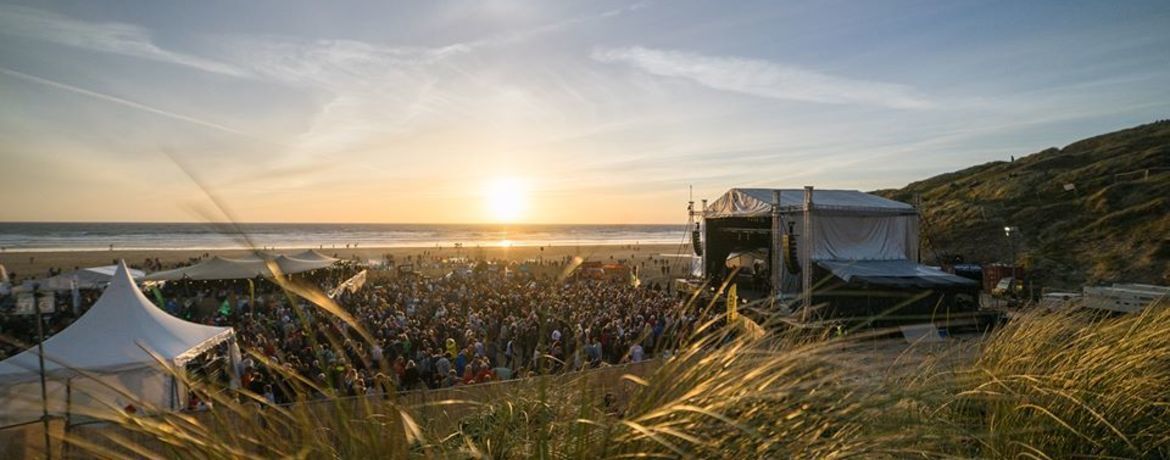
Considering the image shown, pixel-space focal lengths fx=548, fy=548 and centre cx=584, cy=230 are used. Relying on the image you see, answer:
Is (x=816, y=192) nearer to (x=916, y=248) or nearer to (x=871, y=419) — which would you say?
(x=916, y=248)

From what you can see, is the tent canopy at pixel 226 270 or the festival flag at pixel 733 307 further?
the tent canopy at pixel 226 270

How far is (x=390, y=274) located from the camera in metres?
28.5

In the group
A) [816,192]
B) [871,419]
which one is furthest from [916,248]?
[871,419]

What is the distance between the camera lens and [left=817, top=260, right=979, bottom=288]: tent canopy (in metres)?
12.1

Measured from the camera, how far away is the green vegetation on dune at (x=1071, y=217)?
25125 mm

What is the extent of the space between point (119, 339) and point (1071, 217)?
44.6 metres

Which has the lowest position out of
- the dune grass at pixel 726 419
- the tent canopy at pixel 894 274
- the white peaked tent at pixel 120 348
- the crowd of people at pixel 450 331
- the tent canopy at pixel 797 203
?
the crowd of people at pixel 450 331

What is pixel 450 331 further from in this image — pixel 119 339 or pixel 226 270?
pixel 226 270

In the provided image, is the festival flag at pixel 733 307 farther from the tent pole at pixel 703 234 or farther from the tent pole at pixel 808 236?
the tent pole at pixel 703 234

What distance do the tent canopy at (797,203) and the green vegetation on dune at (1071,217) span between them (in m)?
1.36

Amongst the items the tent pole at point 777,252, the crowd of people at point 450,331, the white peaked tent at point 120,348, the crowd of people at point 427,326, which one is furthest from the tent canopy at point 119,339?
the tent pole at point 777,252

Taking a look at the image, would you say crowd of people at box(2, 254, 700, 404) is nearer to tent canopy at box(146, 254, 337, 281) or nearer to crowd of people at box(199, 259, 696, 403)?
crowd of people at box(199, 259, 696, 403)

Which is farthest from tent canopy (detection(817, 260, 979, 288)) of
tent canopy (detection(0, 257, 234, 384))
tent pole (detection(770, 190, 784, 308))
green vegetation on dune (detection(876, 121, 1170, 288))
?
tent canopy (detection(0, 257, 234, 384))

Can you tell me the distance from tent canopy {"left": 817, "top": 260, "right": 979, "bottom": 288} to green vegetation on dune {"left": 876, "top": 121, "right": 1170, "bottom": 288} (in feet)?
8.73
